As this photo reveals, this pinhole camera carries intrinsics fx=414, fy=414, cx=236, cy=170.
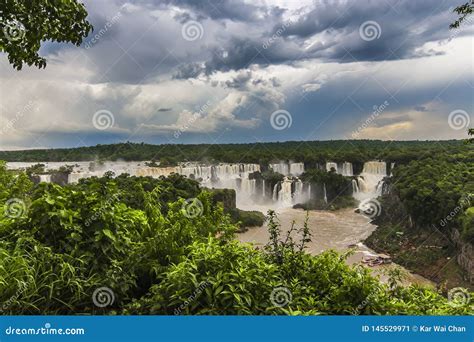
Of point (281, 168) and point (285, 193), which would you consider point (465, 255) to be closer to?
point (285, 193)

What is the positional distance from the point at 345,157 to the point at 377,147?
0.56 metres

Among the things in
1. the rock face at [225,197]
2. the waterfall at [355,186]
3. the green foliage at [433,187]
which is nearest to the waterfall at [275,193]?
the rock face at [225,197]

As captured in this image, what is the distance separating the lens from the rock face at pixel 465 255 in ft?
24.0

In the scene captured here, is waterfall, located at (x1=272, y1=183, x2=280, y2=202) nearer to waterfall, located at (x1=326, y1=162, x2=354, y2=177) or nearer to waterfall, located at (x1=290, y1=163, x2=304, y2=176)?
waterfall, located at (x1=290, y1=163, x2=304, y2=176)

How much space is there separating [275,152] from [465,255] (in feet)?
13.5

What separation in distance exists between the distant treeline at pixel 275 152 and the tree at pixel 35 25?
11.3ft

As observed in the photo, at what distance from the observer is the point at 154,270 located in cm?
253

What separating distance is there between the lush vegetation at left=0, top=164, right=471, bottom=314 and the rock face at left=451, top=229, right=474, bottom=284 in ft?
18.3

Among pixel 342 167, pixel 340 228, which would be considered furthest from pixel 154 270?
pixel 342 167
